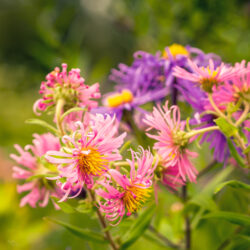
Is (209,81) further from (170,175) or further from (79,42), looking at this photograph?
(79,42)

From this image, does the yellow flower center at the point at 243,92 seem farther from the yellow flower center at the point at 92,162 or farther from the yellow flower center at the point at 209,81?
the yellow flower center at the point at 92,162

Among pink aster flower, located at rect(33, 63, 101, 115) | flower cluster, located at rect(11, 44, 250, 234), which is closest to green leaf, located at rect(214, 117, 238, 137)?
flower cluster, located at rect(11, 44, 250, 234)

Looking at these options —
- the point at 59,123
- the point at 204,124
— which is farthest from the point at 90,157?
the point at 204,124

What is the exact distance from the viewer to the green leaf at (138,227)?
1.12 feet

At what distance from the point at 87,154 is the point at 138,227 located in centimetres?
13

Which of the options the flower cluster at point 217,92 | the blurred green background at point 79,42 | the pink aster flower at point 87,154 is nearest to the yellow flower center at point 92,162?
the pink aster flower at point 87,154

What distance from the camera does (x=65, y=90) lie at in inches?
12.4

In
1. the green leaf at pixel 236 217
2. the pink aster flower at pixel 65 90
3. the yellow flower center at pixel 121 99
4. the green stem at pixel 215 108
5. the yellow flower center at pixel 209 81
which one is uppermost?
the yellow flower center at pixel 121 99

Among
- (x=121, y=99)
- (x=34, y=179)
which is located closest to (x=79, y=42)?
(x=121, y=99)

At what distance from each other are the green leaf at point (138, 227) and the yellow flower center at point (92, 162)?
0.37ft

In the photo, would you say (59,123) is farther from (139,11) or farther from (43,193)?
(139,11)

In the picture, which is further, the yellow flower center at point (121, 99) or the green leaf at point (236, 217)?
the yellow flower center at point (121, 99)

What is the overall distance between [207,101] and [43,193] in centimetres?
19

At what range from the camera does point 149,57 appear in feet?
1.41
